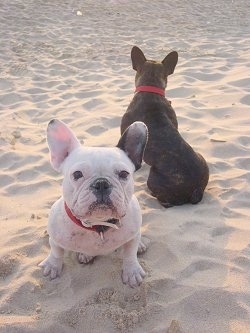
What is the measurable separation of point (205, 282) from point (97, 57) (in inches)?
230

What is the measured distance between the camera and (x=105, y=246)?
2.69 meters

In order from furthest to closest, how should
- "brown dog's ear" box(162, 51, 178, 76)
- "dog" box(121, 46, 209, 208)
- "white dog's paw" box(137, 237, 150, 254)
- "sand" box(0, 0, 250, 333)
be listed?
"brown dog's ear" box(162, 51, 178, 76) → "dog" box(121, 46, 209, 208) → "white dog's paw" box(137, 237, 150, 254) → "sand" box(0, 0, 250, 333)

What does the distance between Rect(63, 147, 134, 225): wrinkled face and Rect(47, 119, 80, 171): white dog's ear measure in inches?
4.8

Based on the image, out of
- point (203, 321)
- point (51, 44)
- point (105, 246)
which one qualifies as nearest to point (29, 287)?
point (105, 246)

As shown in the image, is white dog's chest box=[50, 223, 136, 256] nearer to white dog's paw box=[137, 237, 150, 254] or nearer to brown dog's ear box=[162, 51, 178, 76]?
white dog's paw box=[137, 237, 150, 254]

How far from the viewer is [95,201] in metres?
2.31

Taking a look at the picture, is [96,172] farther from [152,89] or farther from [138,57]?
[138,57]

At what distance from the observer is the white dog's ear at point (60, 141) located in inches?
104

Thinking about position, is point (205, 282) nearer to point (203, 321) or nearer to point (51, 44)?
point (203, 321)

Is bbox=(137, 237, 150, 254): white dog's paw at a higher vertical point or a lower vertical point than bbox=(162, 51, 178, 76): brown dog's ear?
lower

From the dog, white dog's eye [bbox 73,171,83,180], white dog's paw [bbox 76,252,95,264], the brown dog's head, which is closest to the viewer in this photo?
white dog's eye [bbox 73,171,83,180]

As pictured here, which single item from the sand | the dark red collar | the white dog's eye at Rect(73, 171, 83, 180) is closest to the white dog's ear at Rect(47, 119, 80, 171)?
the white dog's eye at Rect(73, 171, 83, 180)

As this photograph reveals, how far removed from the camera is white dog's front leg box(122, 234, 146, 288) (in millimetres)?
2779

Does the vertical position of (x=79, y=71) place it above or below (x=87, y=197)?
below
